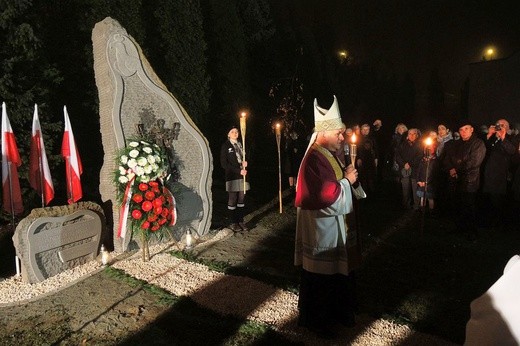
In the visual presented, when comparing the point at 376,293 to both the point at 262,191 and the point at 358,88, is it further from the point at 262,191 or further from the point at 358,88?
the point at 358,88

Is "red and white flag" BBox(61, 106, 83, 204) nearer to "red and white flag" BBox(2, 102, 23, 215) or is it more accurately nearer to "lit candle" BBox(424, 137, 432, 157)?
"red and white flag" BBox(2, 102, 23, 215)

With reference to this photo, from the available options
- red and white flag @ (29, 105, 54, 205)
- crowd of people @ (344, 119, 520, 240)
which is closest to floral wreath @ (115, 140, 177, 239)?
red and white flag @ (29, 105, 54, 205)

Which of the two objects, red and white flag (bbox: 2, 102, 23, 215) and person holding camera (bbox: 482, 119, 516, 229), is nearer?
red and white flag (bbox: 2, 102, 23, 215)

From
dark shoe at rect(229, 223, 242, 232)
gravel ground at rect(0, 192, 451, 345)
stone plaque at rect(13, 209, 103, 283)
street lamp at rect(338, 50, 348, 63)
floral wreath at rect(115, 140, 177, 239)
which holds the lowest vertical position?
gravel ground at rect(0, 192, 451, 345)

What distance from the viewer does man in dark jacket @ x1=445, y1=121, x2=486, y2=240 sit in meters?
7.76

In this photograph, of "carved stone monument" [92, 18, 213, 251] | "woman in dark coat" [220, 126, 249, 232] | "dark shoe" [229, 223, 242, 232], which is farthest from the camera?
"dark shoe" [229, 223, 242, 232]

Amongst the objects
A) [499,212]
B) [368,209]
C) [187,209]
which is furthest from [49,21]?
[499,212]

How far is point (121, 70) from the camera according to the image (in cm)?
722

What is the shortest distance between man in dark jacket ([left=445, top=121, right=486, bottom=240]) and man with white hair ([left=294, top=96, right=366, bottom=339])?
14.3 ft

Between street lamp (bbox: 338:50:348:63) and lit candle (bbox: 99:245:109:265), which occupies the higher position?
street lamp (bbox: 338:50:348:63)

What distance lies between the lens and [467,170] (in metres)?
7.82

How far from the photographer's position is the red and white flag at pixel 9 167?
256 inches

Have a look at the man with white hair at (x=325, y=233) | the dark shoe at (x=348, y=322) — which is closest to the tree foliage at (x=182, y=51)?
the man with white hair at (x=325, y=233)

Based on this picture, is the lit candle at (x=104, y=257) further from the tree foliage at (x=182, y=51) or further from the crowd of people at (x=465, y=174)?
the tree foliage at (x=182, y=51)
